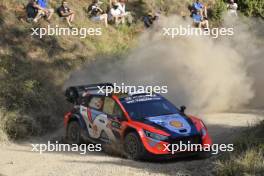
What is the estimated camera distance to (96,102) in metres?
16.2

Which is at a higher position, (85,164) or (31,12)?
(31,12)

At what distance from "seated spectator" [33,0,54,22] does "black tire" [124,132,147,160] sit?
9746 millimetres

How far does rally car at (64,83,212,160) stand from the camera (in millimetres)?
14219

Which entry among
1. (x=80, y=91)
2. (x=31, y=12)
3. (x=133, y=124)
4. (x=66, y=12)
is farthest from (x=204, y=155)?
(x=66, y=12)

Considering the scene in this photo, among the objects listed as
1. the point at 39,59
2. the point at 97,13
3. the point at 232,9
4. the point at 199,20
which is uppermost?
the point at 232,9

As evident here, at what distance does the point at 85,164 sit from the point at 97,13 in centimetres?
1304

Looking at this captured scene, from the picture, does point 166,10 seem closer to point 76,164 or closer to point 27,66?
point 27,66

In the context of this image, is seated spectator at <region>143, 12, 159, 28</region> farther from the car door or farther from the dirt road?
the car door

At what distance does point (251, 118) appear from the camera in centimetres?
1986

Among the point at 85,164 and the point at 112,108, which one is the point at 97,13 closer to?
the point at 112,108

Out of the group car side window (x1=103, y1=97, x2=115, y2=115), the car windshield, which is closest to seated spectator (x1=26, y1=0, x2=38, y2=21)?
car side window (x1=103, y1=97, x2=115, y2=115)

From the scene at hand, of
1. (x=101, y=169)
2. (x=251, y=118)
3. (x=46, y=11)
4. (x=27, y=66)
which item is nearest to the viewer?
(x=101, y=169)

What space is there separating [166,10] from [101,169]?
18.0 metres

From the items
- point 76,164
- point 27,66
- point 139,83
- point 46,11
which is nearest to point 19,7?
point 46,11
